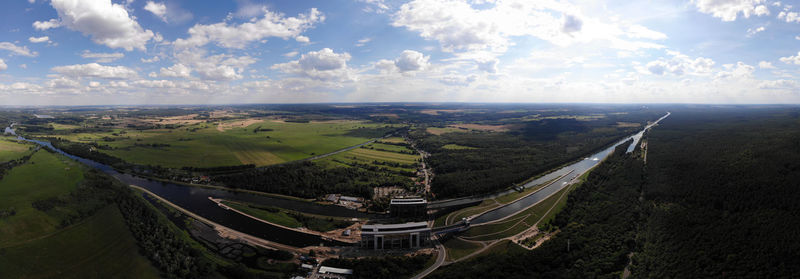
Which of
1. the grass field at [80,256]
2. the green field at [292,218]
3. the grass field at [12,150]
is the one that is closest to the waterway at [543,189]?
the green field at [292,218]

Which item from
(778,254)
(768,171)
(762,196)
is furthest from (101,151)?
(768,171)

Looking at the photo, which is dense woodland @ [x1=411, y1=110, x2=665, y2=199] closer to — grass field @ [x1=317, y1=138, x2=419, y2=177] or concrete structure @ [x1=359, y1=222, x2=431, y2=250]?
grass field @ [x1=317, y1=138, x2=419, y2=177]

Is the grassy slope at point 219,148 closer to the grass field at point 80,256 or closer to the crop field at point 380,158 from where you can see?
the crop field at point 380,158

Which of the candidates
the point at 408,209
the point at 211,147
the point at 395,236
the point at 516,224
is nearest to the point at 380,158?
the point at 408,209

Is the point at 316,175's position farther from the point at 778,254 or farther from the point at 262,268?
the point at 778,254

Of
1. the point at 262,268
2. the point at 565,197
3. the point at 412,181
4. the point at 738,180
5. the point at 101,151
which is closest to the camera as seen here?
the point at 262,268

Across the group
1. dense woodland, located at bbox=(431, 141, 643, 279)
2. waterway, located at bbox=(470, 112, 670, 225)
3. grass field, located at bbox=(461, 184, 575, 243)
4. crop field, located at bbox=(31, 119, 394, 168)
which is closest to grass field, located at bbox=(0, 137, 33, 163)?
crop field, located at bbox=(31, 119, 394, 168)

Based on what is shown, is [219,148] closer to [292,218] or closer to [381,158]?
[381,158]
